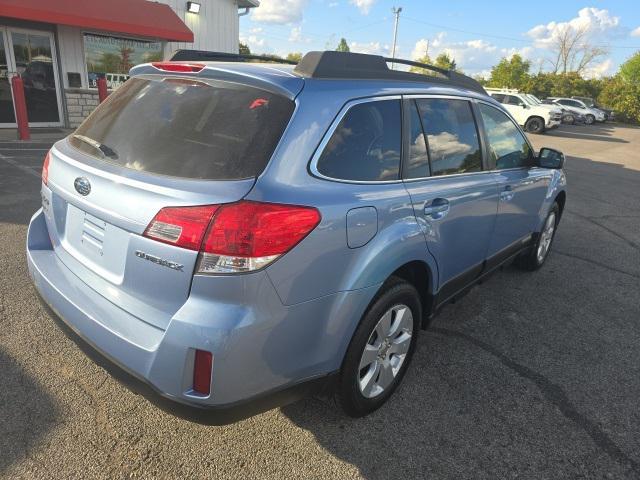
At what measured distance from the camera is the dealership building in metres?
11.2

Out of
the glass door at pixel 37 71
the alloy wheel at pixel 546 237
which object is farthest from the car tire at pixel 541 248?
the glass door at pixel 37 71

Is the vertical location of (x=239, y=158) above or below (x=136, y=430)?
above

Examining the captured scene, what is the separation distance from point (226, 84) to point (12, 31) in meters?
12.4

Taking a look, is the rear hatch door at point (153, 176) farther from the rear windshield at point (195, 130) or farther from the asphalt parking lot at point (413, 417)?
the asphalt parking lot at point (413, 417)

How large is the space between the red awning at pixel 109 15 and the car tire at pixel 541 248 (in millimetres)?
11021

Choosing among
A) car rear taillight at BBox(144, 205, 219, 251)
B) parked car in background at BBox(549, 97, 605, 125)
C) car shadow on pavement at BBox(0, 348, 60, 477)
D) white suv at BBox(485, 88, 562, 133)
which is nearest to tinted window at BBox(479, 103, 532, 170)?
car rear taillight at BBox(144, 205, 219, 251)

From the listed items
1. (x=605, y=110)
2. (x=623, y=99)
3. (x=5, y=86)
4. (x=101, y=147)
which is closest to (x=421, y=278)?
(x=101, y=147)

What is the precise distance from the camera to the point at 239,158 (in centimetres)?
189

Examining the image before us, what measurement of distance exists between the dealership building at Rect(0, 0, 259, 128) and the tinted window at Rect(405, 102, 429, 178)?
1098 centimetres

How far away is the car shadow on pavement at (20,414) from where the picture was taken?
2.21 meters

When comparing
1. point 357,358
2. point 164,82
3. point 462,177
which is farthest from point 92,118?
point 462,177

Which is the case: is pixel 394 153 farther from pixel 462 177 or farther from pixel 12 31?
pixel 12 31

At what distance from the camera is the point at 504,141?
3740 millimetres

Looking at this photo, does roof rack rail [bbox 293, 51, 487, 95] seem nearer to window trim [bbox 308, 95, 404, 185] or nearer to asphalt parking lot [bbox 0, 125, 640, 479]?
window trim [bbox 308, 95, 404, 185]
